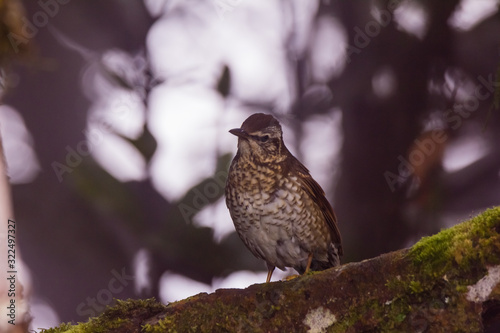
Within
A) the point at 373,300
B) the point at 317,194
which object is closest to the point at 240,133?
the point at 317,194

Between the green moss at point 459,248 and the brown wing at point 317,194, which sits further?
the brown wing at point 317,194

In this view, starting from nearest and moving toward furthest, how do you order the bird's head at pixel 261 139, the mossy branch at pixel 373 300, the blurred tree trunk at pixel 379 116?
the mossy branch at pixel 373 300, the bird's head at pixel 261 139, the blurred tree trunk at pixel 379 116

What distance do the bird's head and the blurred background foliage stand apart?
1.11 metres

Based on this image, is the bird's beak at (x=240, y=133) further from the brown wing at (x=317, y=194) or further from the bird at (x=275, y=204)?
the brown wing at (x=317, y=194)

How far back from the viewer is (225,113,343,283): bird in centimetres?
388

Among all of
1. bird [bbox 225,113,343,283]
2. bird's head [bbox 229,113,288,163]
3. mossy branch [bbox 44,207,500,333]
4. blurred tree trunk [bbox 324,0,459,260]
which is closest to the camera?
mossy branch [bbox 44,207,500,333]

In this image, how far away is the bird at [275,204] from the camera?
12.7 ft

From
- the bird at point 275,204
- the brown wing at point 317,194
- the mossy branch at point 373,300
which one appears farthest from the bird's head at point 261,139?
the mossy branch at point 373,300

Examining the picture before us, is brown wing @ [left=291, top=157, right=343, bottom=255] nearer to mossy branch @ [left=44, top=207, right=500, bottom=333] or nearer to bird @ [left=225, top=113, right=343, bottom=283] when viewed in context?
bird @ [left=225, top=113, right=343, bottom=283]

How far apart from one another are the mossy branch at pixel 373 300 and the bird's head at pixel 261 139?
1510 mm

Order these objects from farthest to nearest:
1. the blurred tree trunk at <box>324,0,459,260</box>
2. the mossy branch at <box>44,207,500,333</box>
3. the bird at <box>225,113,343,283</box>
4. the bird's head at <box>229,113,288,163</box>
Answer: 1. the blurred tree trunk at <box>324,0,459,260</box>
2. the bird's head at <box>229,113,288,163</box>
3. the bird at <box>225,113,343,283</box>
4. the mossy branch at <box>44,207,500,333</box>

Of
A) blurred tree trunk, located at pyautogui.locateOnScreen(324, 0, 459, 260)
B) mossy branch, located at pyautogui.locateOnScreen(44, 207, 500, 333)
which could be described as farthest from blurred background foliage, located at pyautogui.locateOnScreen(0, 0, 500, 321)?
mossy branch, located at pyautogui.locateOnScreen(44, 207, 500, 333)

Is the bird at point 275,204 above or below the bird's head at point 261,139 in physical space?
below

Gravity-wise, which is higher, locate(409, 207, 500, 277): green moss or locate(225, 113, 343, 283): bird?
locate(409, 207, 500, 277): green moss
